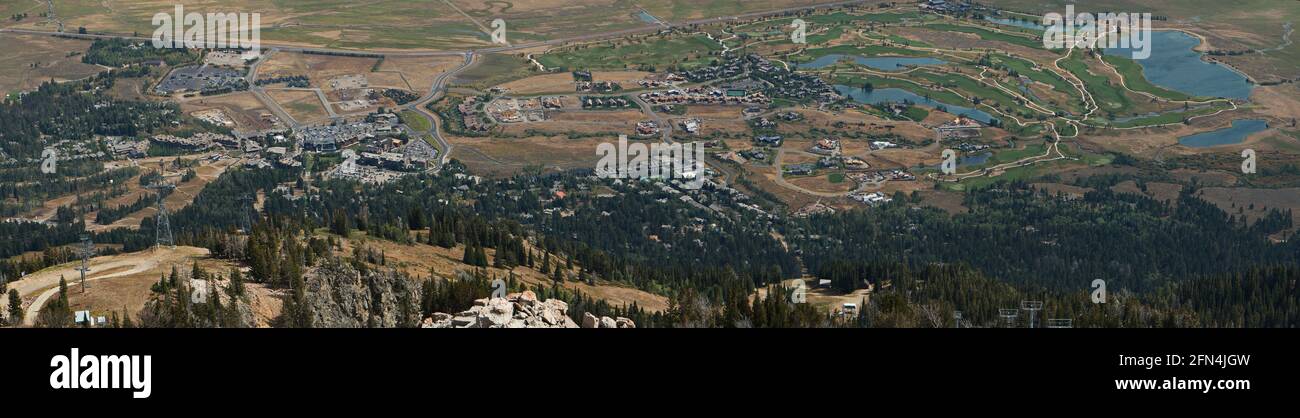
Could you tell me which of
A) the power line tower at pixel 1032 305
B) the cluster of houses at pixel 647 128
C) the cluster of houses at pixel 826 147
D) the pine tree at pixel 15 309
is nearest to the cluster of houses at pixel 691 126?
the cluster of houses at pixel 647 128

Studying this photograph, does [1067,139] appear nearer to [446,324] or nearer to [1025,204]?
[1025,204]

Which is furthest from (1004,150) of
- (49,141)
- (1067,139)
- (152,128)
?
(49,141)

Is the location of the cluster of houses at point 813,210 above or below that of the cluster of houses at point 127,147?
below

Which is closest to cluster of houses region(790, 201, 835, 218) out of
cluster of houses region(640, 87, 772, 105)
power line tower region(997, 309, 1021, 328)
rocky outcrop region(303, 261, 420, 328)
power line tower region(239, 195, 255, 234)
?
cluster of houses region(640, 87, 772, 105)

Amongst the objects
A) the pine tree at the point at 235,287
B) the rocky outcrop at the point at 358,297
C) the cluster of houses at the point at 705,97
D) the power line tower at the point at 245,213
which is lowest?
the power line tower at the point at 245,213

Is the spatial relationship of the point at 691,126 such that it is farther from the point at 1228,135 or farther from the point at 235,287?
the point at 235,287

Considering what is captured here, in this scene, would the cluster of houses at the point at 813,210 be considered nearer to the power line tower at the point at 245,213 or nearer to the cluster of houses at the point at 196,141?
the power line tower at the point at 245,213
